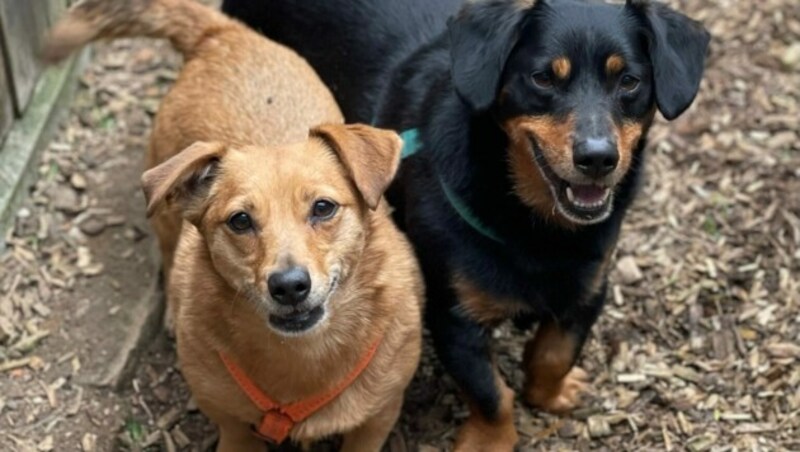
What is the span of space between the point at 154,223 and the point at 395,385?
1344 mm

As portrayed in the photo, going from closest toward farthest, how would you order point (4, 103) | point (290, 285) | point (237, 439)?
1. point (290, 285)
2. point (237, 439)
3. point (4, 103)

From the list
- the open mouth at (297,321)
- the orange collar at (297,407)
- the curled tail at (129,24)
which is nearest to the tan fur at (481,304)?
the orange collar at (297,407)

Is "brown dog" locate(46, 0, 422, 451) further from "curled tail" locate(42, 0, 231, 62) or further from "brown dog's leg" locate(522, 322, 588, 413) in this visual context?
"brown dog's leg" locate(522, 322, 588, 413)

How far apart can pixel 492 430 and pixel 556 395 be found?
38cm

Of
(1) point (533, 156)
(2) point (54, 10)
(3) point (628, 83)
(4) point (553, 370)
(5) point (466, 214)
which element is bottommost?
(4) point (553, 370)

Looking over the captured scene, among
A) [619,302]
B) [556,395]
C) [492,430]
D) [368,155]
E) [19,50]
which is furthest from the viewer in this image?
[19,50]

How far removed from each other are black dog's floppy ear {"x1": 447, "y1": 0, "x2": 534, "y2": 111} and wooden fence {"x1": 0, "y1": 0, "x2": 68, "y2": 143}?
220 cm

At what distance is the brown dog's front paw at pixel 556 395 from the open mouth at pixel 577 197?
934mm

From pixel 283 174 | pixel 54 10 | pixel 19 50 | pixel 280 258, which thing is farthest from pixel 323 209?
pixel 54 10

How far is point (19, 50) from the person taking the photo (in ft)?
18.4

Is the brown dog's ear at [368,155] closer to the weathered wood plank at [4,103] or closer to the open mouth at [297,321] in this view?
the open mouth at [297,321]

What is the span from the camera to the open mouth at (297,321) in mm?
3832

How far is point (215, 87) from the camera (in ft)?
15.7

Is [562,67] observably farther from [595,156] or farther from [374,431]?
[374,431]
